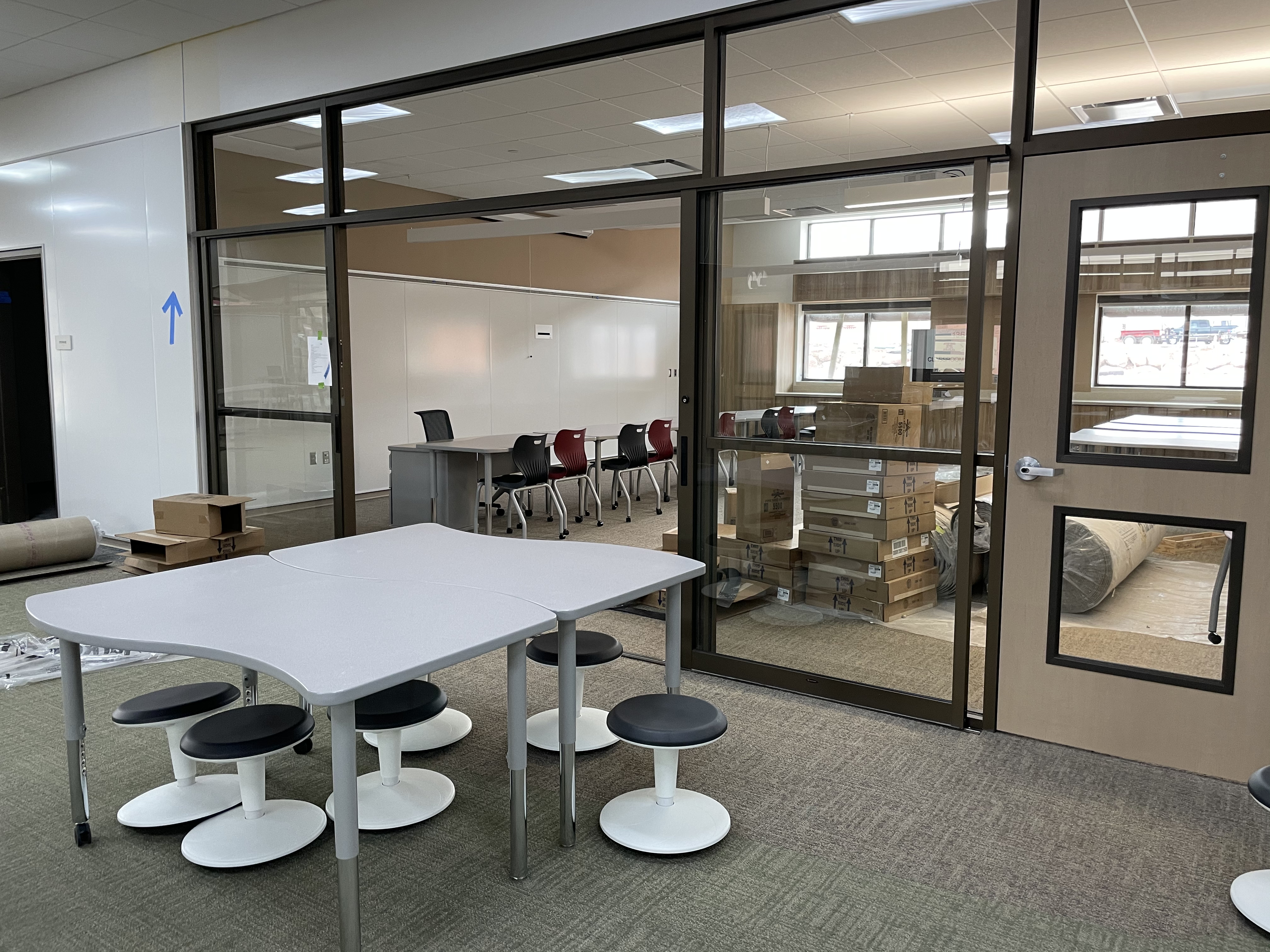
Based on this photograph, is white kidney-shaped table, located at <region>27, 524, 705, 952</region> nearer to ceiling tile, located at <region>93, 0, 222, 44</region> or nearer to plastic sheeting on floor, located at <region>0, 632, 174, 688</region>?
plastic sheeting on floor, located at <region>0, 632, 174, 688</region>

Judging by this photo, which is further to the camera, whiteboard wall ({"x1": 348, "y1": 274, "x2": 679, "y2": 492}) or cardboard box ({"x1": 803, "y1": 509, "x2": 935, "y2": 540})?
whiteboard wall ({"x1": 348, "y1": 274, "x2": 679, "y2": 492})

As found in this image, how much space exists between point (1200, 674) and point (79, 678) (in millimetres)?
3424

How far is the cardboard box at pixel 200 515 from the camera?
562 cm

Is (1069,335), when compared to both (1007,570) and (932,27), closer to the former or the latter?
(1007,570)

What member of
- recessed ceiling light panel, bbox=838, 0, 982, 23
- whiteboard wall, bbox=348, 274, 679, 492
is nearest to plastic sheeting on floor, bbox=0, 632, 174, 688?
recessed ceiling light panel, bbox=838, 0, 982, 23

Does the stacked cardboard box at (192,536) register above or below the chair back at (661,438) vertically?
below

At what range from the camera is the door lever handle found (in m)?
3.23

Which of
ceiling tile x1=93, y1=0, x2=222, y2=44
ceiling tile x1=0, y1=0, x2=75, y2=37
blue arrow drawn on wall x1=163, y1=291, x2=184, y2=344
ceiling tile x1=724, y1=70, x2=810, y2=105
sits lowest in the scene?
blue arrow drawn on wall x1=163, y1=291, x2=184, y2=344

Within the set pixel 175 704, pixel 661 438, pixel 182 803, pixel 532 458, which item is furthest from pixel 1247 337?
pixel 661 438

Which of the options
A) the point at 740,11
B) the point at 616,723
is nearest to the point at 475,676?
the point at 616,723

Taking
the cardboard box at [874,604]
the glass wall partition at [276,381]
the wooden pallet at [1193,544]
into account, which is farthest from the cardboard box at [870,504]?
the glass wall partition at [276,381]

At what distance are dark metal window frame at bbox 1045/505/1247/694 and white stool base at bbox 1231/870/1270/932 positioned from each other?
2.49ft

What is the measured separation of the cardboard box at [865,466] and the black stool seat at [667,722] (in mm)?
1370

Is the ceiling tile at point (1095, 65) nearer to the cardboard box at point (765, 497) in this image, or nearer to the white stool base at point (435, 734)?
the cardboard box at point (765, 497)
